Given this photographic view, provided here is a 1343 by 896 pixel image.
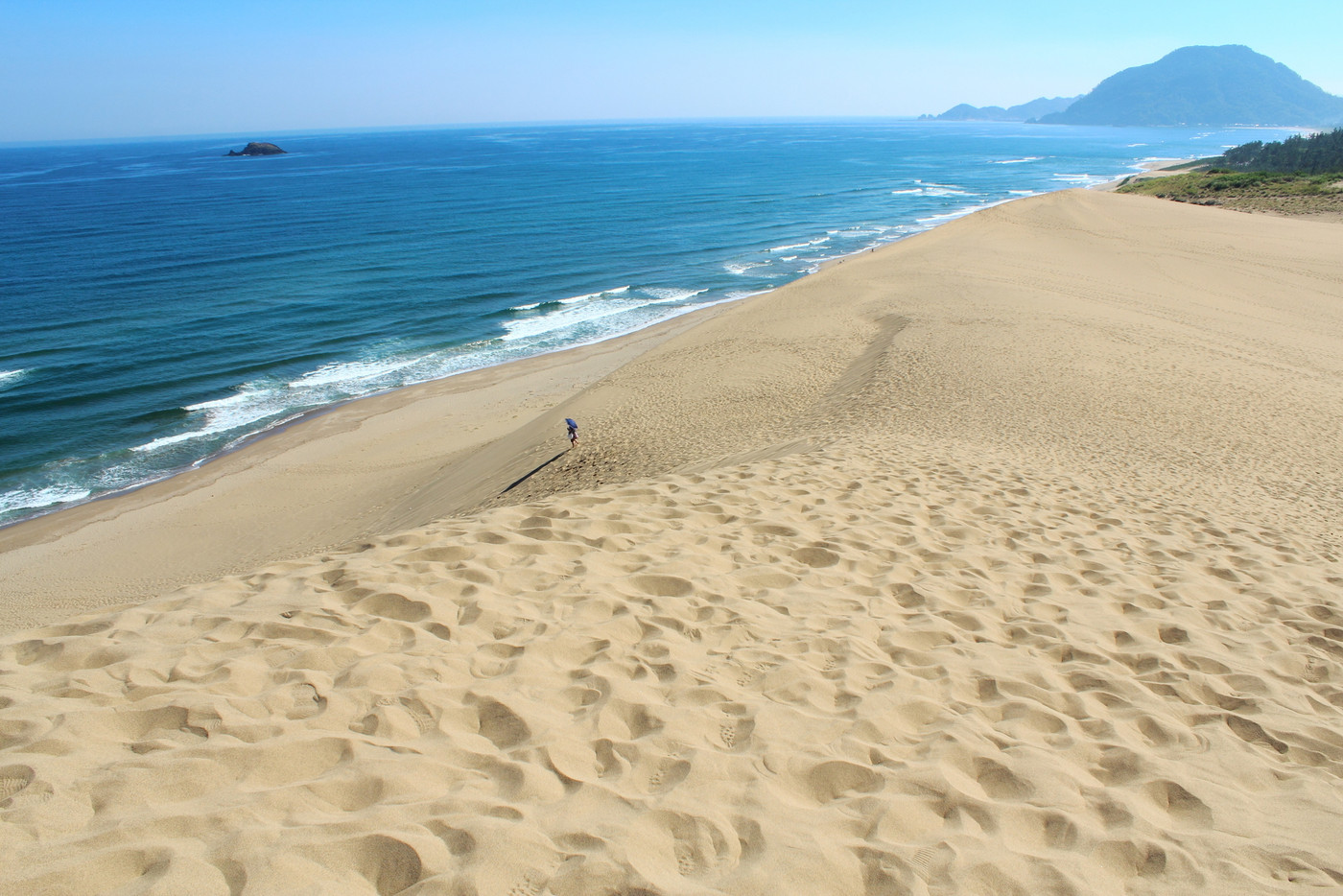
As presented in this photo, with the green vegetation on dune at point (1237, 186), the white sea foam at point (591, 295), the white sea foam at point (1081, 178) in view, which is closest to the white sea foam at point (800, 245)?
the white sea foam at point (591, 295)

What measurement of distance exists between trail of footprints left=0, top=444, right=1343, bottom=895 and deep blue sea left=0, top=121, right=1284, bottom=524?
17096mm

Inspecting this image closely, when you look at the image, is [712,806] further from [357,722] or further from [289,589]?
[289,589]

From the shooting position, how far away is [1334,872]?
3.05 metres

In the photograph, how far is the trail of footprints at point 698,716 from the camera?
9.95 feet

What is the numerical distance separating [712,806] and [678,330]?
24.8m

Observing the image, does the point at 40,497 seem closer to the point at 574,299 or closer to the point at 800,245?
the point at 574,299

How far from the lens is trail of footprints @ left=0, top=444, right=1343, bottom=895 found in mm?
3033

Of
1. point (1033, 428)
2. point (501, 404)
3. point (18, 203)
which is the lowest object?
point (501, 404)

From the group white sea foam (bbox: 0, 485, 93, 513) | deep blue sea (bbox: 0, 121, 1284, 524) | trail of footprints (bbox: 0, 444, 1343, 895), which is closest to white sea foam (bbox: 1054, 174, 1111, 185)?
deep blue sea (bbox: 0, 121, 1284, 524)

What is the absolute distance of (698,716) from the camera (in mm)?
3977

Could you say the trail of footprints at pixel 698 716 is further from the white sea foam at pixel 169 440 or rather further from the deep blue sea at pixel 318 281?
the white sea foam at pixel 169 440

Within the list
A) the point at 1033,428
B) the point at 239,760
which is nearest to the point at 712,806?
the point at 239,760

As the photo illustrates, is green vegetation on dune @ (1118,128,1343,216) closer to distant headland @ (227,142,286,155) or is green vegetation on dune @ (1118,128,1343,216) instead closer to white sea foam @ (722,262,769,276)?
white sea foam @ (722,262,769,276)

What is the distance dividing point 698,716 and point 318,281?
1475 inches
